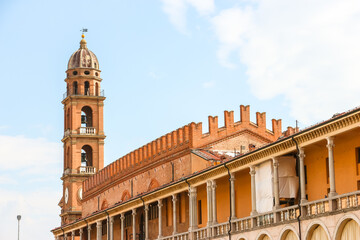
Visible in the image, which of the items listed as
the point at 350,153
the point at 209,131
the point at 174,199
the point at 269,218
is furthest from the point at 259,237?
the point at 209,131

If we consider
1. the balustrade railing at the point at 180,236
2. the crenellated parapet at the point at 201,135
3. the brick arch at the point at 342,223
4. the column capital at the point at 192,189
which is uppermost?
the crenellated parapet at the point at 201,135

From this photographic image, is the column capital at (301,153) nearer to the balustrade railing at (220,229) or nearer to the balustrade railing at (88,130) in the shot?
the balustrade railing at (220,229)

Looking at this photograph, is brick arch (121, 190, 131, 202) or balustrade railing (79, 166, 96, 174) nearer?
brick arch (121, 190, 131, 202)

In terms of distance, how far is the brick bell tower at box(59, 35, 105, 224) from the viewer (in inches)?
3105

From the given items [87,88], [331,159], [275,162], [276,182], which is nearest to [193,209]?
[276,182]

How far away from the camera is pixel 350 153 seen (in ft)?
94.5

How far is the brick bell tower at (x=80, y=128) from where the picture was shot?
259 feet

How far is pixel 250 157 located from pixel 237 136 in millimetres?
14083

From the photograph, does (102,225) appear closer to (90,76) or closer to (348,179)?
(90,76)

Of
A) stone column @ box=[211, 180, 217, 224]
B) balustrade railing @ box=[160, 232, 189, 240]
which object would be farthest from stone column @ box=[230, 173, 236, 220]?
balustrade railing @ box=[160, 232, 189, 240]

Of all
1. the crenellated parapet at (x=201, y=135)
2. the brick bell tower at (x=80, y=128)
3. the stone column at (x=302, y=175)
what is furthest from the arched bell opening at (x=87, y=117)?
the stone column at (x=302, y=175)

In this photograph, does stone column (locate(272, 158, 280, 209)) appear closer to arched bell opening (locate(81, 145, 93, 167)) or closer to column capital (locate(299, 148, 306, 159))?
column capital (locate(299, 148, 306, 159))

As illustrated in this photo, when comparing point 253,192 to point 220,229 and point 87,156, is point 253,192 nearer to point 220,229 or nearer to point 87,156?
point 220,229

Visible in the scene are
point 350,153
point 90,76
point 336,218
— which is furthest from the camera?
point 90,76
